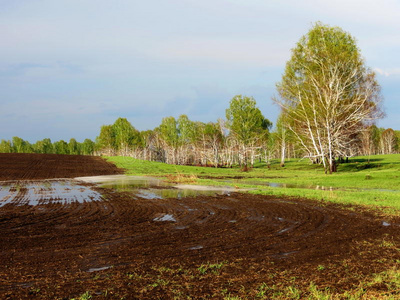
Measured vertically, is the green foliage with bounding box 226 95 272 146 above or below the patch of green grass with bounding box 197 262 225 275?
above

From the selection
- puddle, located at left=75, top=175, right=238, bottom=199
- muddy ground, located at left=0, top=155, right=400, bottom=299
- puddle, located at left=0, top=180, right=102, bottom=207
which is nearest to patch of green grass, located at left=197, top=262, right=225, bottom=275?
muddy ground, located at left=0, top=155, right=400, bottom=299

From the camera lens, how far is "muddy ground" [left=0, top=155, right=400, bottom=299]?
6.80 metres

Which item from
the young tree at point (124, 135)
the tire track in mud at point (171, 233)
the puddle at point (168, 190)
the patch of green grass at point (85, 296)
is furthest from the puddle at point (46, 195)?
the young tree at point (124, 135)

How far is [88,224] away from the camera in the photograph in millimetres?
13188

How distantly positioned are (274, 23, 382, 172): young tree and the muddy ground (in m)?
31.5

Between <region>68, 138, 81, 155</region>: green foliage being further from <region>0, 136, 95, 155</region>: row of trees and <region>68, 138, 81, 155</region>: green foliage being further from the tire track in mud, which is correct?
the tire track in mud

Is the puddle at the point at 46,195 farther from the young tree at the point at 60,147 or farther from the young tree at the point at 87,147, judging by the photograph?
the young tree at the point at 60,147

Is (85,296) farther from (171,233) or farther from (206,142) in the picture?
(206,142)

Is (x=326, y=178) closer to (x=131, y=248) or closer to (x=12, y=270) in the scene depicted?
(x=131, y=248)

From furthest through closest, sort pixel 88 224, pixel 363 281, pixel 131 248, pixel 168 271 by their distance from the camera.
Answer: pixel 88 224
pixel 131 248
pixel 168 271
pixel 363 281

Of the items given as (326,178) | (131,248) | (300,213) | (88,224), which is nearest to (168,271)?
(131,248)

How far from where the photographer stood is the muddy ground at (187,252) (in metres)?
6.80

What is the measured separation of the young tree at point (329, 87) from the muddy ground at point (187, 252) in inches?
1241

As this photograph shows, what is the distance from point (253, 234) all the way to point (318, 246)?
2336 mm
